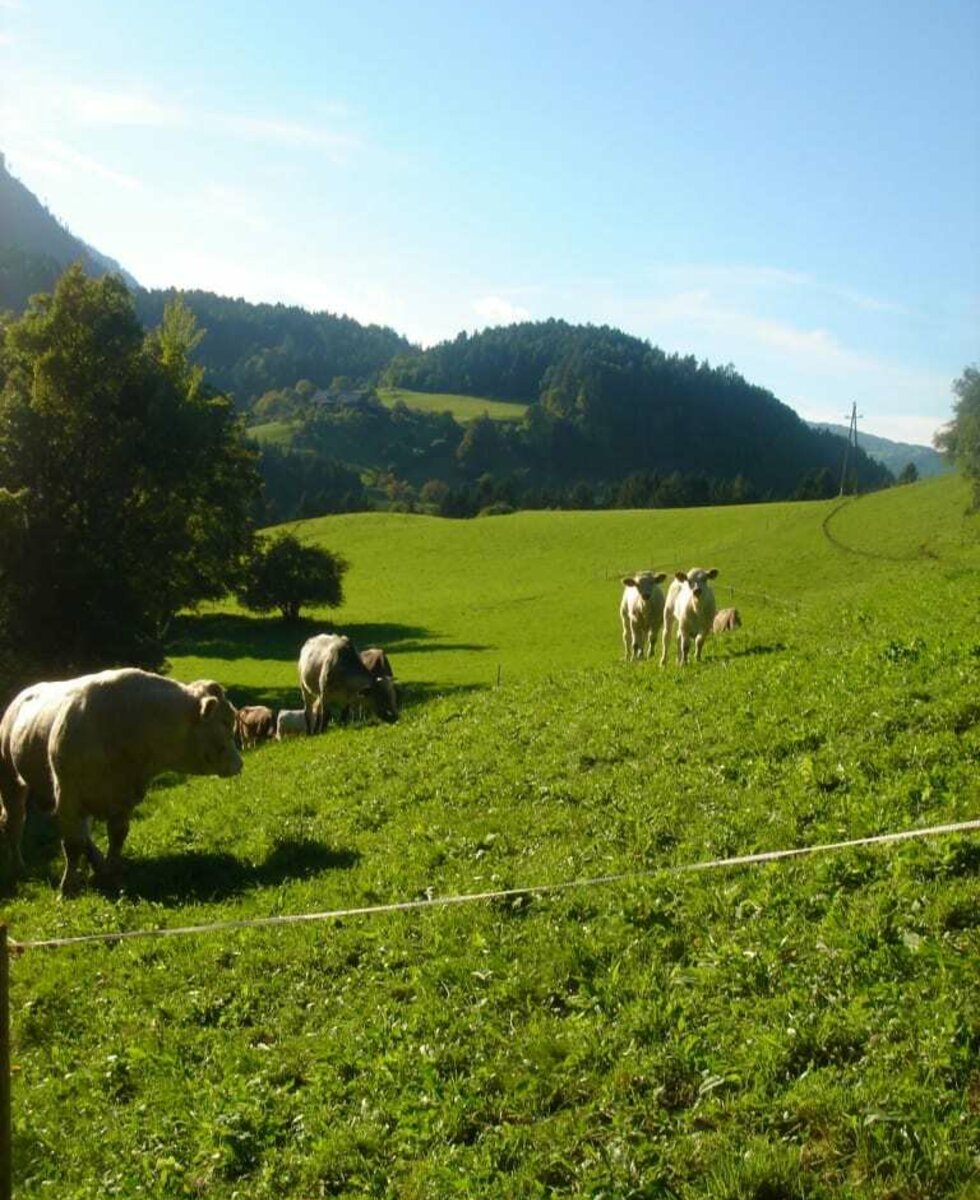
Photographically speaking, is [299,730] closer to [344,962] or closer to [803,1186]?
[344,962]

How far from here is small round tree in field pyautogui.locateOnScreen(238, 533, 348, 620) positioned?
77.8 meters

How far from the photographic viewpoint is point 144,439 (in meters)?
37.7

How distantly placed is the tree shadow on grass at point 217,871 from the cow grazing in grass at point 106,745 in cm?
43

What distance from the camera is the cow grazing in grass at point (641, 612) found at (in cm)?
2830

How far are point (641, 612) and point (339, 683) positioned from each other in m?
8.45

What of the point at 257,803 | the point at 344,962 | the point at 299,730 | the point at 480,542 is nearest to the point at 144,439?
the point at 299,730

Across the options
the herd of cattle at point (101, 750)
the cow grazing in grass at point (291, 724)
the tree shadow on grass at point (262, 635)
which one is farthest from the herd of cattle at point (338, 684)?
the tree shadow on grass at point (262, 635)

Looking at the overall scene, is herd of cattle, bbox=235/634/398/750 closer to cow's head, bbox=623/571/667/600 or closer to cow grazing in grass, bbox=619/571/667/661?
cow grazing in grass, bbox=619/571/667/661

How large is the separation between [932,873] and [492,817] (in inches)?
228

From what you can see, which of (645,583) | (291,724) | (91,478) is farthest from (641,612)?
(91,478)

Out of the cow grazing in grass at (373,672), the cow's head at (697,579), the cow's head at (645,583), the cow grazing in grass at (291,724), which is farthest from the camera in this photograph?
the cow grazing in grass at (291,724)

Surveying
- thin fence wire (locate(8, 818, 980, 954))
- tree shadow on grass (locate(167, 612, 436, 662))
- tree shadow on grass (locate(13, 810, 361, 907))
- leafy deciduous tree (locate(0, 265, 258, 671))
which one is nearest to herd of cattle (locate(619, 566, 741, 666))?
tree shadow on grass (locate(13, 810, 361, 907))

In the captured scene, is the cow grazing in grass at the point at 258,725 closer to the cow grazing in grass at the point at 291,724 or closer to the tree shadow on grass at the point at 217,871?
the cow grazing in grass at the point at 291,724

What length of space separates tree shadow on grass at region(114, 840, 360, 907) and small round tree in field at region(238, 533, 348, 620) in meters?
65.0
